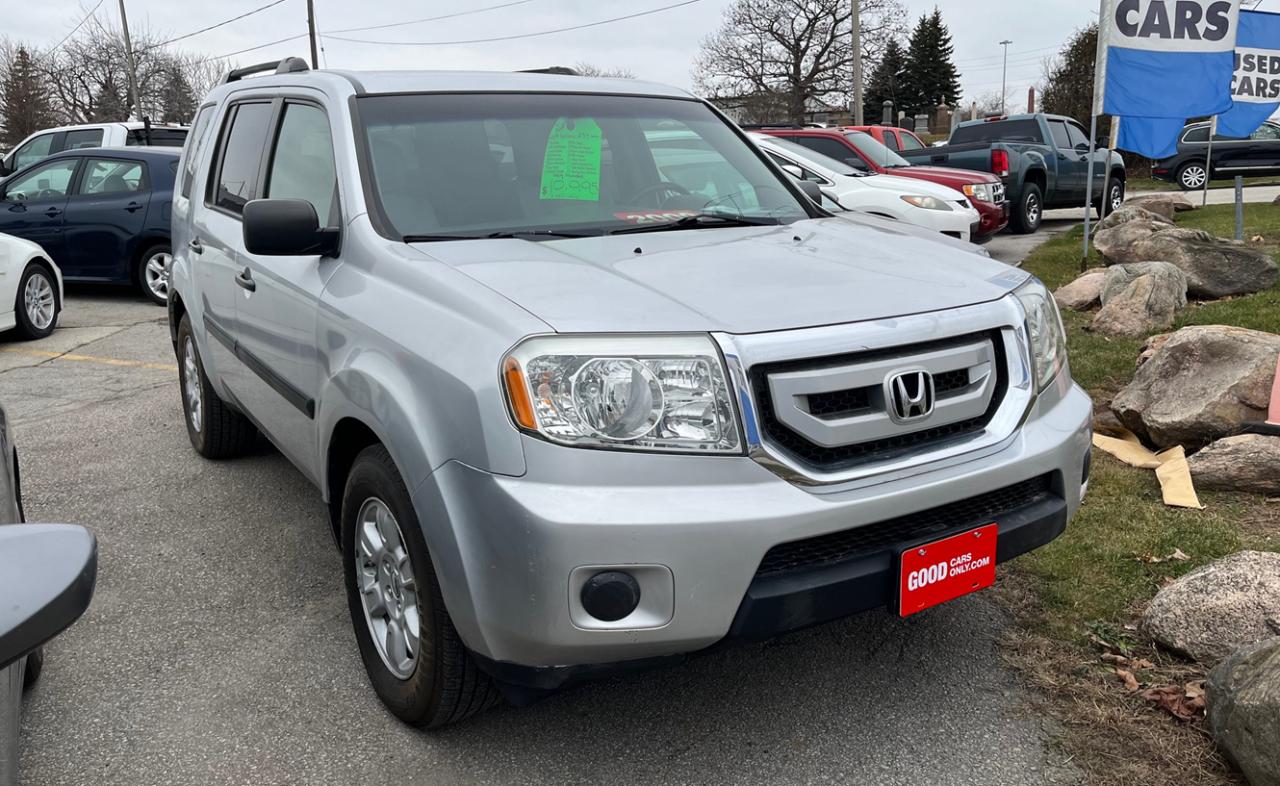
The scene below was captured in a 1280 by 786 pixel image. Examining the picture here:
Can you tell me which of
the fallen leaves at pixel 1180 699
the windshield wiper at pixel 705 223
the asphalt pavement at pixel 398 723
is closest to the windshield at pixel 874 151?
the windshield wiper at pixel 705 223

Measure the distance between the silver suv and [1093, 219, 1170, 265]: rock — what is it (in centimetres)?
662

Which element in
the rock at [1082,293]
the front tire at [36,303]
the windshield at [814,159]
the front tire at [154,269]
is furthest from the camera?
the windshield at [814,159]

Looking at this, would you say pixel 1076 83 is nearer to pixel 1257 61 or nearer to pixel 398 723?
pixel 1257 61

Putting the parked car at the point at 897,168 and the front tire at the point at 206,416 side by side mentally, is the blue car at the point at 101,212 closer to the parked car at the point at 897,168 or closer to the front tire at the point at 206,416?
the front tire at the point at 206,416

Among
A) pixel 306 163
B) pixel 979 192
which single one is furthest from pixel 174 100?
pixel 306 163

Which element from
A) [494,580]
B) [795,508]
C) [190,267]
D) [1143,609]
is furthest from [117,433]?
[1143,609]

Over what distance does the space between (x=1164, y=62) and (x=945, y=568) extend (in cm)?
890

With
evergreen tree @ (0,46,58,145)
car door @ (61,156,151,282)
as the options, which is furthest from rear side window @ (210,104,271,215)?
evergreen tree @ (0,46,58,145)

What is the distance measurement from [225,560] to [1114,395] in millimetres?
4665

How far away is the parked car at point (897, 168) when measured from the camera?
38.9 ft

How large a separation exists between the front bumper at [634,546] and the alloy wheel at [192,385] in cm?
325

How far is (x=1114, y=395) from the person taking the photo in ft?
18.9

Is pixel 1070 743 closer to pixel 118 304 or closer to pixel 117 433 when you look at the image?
pixel 117 433

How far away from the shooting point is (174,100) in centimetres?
5619
